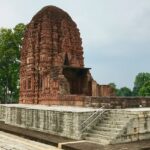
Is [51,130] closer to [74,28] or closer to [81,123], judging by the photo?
[81,123]

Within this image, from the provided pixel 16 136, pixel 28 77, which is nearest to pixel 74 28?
pixel 28 77

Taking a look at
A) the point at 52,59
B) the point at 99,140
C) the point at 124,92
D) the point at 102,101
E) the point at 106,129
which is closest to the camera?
the point at 99,140

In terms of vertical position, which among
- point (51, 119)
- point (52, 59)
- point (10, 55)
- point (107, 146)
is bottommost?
point (107, 146)

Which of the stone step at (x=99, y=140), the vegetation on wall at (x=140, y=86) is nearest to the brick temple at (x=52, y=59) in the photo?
the vegetation on wall at (x=140, y=86)

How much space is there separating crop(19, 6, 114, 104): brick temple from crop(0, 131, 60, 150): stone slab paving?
797cm

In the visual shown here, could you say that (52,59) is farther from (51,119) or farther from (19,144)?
(19,144)

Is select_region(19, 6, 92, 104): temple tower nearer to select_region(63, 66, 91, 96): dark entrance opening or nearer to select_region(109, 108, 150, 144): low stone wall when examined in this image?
select_region(63, 66, 91, 96): dark entrance opening

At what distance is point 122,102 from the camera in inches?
719

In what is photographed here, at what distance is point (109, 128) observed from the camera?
45.6 feet

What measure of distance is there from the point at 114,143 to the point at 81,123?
6.94ft

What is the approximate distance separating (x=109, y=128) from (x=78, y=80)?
1207cm

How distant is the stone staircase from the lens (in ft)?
43.1

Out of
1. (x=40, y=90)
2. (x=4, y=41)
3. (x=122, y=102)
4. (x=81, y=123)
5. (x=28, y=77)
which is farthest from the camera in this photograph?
(x=4, y=41)

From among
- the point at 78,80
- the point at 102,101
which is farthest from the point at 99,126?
the point at 78,80
